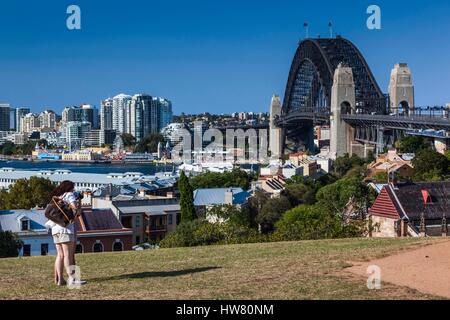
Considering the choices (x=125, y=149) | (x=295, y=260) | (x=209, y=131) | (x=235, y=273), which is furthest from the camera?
(x=125, y=149)

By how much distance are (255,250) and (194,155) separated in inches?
4799

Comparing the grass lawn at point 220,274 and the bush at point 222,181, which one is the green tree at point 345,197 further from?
the grass lawn at point 220,274

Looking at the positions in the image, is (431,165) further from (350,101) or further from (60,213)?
(60,213)

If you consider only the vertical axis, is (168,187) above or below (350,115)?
below

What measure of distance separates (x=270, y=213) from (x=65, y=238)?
29.5 m

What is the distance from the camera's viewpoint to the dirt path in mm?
8508

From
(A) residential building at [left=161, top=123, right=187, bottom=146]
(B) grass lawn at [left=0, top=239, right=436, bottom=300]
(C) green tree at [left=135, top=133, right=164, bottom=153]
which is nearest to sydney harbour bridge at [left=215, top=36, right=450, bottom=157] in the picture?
(B) grass lawn at [left=0, top=239, right=436, bottom=300]

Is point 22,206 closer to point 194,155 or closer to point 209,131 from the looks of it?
point 194,155

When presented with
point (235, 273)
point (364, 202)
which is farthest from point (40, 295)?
point (364, 202)

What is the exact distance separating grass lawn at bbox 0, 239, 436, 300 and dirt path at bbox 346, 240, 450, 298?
0.22 meters

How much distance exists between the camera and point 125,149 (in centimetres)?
18538

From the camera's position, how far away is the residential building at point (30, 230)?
2652 centimetres

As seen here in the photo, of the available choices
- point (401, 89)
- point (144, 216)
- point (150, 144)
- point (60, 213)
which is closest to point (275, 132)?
point (401, 89)

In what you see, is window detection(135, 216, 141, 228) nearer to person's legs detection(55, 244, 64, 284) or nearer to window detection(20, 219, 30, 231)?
window detection(20, 219, 30, 231)
